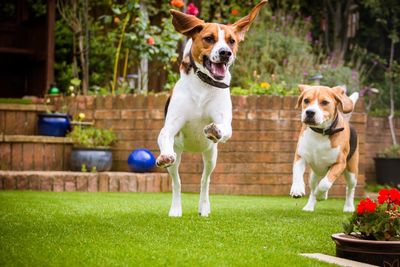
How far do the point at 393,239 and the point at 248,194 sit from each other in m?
5.33

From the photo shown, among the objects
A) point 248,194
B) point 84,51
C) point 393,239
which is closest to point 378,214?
point 393,239

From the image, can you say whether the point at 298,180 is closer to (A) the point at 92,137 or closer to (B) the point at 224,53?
(B) the point at 224,53

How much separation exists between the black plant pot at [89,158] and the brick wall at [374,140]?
192 inches

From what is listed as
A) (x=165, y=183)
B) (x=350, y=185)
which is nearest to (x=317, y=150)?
(x=350, y=185)

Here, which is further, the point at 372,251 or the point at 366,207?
the point at 366,207

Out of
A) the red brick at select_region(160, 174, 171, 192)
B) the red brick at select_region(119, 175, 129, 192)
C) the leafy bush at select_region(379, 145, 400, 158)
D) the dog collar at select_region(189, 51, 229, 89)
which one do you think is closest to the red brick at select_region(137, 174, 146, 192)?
the red brick at select_region(119, 175, 129, 192)

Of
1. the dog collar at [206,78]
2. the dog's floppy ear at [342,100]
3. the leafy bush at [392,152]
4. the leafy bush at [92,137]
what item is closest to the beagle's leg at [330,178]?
the dog's floppy ear at [342,100]

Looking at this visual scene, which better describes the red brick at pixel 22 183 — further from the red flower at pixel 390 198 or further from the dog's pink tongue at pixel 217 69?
the red flower at pixel 390 198

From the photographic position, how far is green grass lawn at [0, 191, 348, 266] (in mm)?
3617

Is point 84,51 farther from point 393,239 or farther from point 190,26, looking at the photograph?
point 393,239

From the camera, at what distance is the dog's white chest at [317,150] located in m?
6.14

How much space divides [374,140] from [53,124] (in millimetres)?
5586

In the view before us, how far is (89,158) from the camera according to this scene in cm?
919

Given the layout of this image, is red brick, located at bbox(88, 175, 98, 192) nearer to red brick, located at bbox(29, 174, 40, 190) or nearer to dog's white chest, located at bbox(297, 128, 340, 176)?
red brick, located at bbox(29, 174, 40, 190)
